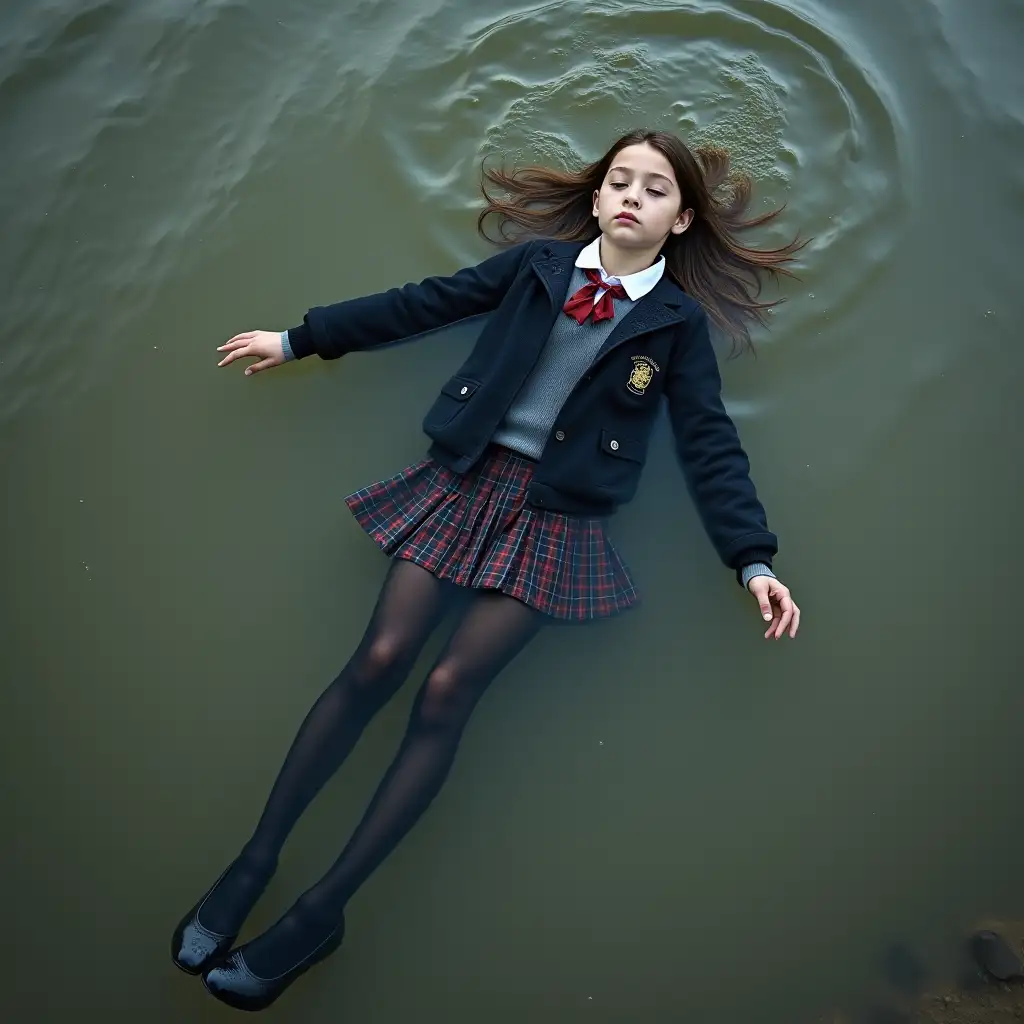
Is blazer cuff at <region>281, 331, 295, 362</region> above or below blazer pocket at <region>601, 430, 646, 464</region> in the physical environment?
above

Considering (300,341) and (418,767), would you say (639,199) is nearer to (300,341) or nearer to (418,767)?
(300,341)

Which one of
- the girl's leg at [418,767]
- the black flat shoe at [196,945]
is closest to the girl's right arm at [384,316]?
the girl's leg at [418,767]

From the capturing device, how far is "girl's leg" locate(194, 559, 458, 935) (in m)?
2.39

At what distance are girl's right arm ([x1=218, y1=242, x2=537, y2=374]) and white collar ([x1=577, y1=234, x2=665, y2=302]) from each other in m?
0.17

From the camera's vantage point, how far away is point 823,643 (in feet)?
Result: 9.63

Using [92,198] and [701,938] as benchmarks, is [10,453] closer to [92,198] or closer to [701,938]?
[92,198]

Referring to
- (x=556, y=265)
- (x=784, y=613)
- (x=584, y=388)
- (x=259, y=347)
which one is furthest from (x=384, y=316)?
(x=784, y=613)

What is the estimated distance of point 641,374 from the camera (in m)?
2.66

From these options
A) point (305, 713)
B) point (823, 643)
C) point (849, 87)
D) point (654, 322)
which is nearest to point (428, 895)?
point (305, 713)

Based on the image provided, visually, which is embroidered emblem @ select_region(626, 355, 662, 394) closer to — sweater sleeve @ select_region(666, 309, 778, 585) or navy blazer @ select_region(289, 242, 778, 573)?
navy blazer @ select_region(289, 242, 778, 573)

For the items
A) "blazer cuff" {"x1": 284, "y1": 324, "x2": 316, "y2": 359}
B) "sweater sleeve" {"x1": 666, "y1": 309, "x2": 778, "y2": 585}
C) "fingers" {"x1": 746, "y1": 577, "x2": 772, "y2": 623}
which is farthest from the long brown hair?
"fingers" {"x1": 746, "y1": 577, "x2": 772, "y2": 623}

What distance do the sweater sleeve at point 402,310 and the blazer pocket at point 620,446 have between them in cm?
55

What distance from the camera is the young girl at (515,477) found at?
2.44 m

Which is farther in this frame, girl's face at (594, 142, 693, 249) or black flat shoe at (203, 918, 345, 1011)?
girl's face at (594, 142, 693, 249)
